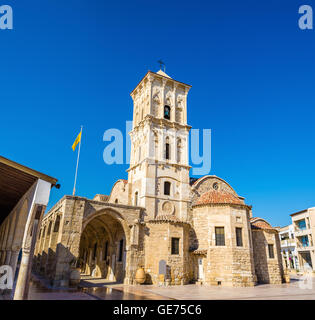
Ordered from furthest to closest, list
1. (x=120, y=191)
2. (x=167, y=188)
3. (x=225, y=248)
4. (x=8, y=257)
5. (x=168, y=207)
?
(x=120, y=191) < (x=167, y=188) < (x=168, y=207) < (x=225, y=248) < (x=8, y=257)

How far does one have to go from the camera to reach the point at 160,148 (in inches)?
952

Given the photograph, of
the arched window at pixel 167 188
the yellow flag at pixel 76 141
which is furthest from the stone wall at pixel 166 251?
the yellow flag at pixel 76 141

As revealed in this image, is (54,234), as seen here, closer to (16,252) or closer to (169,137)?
(16,252)

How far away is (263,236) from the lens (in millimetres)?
22328

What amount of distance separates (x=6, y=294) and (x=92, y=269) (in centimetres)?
1664

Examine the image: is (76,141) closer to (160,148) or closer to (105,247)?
(160,148)

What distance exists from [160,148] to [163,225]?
755cm

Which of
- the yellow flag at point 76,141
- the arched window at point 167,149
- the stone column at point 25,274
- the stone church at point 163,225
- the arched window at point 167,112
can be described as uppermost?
the arched window at point 167,112

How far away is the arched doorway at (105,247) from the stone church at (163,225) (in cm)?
8

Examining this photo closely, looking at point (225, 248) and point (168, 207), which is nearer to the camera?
point (225, 248)

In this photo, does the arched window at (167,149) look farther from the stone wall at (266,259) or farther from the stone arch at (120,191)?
the stone wall at (266,259)

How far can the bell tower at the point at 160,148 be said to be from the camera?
22.5 m

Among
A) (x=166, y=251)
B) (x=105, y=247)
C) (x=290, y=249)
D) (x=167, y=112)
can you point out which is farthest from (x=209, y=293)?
(x=290, y=249)

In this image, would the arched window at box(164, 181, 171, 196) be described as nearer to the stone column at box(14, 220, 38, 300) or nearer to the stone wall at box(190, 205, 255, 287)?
the stone wall at box(190, 205, 255, 287)
